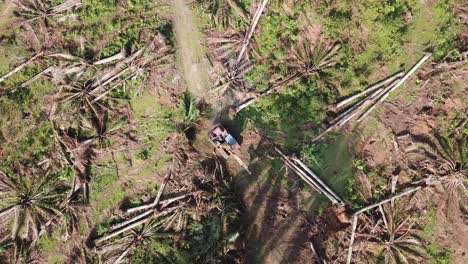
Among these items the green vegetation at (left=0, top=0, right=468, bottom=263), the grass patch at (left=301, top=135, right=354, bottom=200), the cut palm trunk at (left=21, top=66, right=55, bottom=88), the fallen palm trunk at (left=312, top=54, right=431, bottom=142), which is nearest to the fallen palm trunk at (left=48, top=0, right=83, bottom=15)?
the green vegetation at (left=0, top=0, right=468, bottom=263)

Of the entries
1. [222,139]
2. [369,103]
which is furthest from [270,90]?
[369,103]

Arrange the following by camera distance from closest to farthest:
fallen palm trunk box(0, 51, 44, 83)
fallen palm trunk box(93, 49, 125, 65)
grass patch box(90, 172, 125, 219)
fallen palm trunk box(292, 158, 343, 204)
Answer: fallen palm trunk box(292, 158, 343, 204) < fallen palm trunk box(93, 49, 125, 65) < grass patch box(90, 172, 125, 219) < fallen palm trunk box(0, 51, 44, 83)

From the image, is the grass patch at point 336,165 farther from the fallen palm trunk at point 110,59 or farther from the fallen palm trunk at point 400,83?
the fallen palm trunk at point 110,59

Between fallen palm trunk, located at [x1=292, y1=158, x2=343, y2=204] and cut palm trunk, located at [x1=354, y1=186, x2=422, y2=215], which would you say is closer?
cut palm trunk, located at [x1=354, y1=186, x2=422, y2=215]

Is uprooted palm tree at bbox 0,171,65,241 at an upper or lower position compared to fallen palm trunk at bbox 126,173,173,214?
upper

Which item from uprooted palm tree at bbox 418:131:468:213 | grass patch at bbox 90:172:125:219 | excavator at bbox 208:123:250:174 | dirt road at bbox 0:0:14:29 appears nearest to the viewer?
uprooted palm tree at bbox 418:131:468:213

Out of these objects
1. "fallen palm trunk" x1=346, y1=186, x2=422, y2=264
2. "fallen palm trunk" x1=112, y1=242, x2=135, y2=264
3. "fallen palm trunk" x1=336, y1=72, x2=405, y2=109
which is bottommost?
"fallen palm trunk" x1=346, y1=186, x2=422, y2=264

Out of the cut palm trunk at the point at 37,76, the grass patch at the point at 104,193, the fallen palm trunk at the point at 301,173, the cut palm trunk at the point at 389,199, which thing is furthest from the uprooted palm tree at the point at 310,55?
the cut palm trunk at the point at 37,76

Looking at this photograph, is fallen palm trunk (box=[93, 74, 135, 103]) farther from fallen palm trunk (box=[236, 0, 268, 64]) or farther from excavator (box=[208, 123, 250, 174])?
fallen palm trunk (box=[236, 0, 268, 64])
